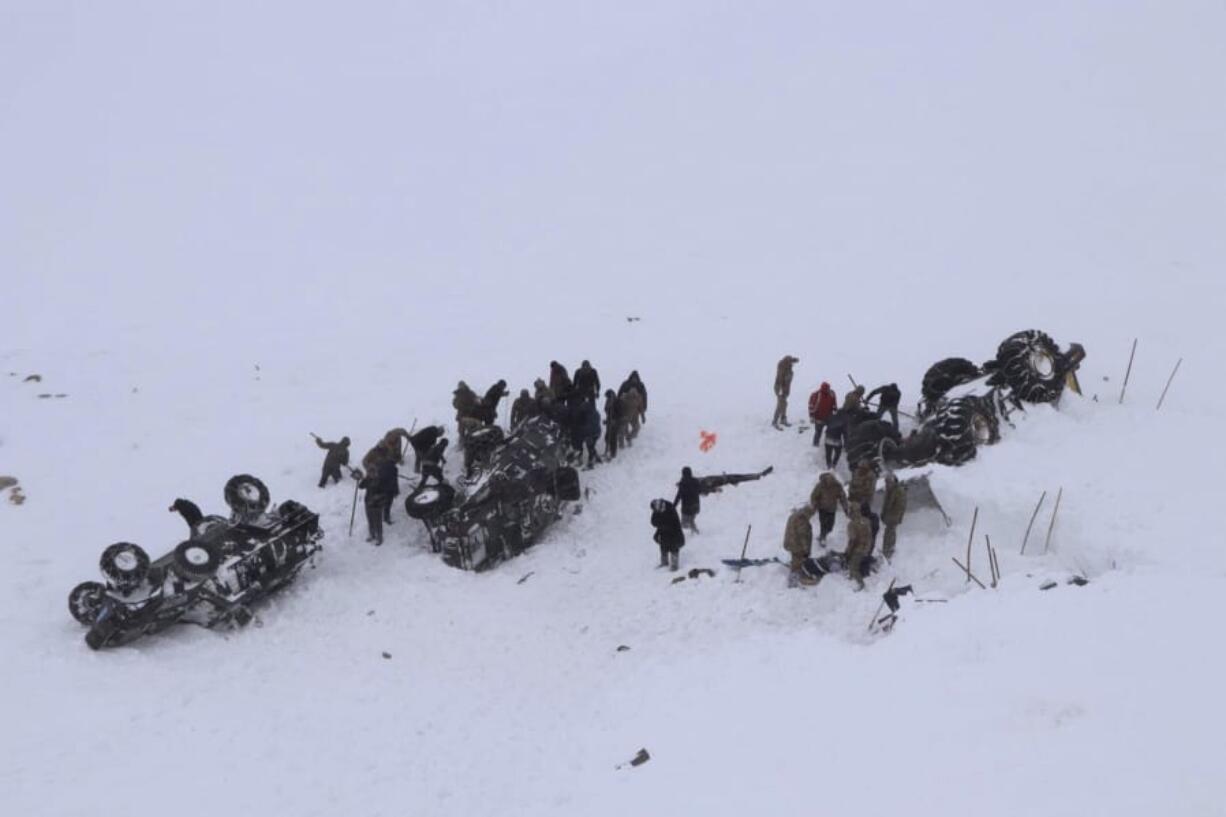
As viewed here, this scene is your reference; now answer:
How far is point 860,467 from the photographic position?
499 inches

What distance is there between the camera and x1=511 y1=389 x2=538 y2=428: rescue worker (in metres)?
16.5

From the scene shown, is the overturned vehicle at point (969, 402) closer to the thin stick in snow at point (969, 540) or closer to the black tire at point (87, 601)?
the thin stick in snow at point (969, 540)

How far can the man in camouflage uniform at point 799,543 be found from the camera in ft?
39.3

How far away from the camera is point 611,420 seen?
16.7 m

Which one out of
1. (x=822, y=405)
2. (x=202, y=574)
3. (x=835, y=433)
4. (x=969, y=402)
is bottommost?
(x=202, y=574)

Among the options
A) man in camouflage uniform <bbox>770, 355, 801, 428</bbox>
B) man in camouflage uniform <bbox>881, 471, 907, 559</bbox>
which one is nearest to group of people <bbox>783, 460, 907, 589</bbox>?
man in camouflage uniform <bbox>881, 471, 907, 559</bbox>

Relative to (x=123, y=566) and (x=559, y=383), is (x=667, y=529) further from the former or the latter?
(x=123, y=566)

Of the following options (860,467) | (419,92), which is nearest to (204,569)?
(860,467)

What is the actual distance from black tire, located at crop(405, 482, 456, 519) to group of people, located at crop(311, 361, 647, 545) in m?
0.50

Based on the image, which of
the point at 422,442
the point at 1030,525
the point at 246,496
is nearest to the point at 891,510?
the point at 1030,525

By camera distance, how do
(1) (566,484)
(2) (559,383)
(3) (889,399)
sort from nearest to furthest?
1. (1) (566,484)
2. (3) (889,399)
3. (2) (559,383)

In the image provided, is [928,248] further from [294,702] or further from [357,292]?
[294,702]

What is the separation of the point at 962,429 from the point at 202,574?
441 inches

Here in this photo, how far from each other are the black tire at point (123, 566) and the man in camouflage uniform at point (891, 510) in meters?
9.86
